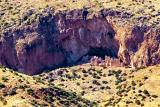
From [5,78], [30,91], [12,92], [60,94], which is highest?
[5,78]

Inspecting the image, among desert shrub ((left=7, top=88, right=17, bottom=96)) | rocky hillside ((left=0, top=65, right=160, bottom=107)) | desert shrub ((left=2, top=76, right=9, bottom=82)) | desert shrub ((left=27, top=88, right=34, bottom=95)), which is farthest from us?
desert shrub ((left=2, top=76, right=9, bottom=82))

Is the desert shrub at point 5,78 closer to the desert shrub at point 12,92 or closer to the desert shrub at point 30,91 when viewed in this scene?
the desert shrub at point 12,92

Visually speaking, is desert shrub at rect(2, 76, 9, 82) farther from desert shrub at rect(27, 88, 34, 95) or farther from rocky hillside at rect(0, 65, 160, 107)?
desert shrub at rect(27, 88, 34, 95)

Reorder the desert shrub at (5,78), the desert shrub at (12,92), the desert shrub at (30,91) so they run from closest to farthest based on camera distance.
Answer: the desert shrub at (12,92), the desert shrub at (30,91), the desert shrub at (5,78)

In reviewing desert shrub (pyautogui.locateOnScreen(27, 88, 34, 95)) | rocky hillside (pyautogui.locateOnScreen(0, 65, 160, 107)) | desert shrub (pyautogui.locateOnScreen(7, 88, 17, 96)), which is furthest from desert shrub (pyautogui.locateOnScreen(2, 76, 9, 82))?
desert shrub (pyautogui.locateOnScreen(27, 88, 34, 95))

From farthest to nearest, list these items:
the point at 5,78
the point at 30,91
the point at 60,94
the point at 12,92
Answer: the point at 60,94, the point at 5,78, the point at 30,91, the point at 12,92

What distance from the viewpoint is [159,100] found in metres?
179

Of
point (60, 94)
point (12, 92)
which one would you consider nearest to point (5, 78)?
point (12, 92)

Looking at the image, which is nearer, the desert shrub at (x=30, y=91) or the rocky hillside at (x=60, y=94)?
the rocky hillside at (x=60, y=94)

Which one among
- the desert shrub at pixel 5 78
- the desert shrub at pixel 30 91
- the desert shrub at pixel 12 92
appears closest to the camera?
the desert shrub at pixel 12 92

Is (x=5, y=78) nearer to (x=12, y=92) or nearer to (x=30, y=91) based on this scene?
(x=12, y=92)

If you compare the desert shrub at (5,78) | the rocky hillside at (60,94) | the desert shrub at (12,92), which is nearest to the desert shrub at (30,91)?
the rocky hillside at (60,94)

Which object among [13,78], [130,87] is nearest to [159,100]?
[130,87]

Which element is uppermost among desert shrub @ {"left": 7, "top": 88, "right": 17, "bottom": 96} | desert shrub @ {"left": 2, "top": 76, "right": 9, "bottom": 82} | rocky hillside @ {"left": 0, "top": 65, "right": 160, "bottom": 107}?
desert shrub @ {"left": 2, "top": 76, "right": 9, "bottom": 82}
